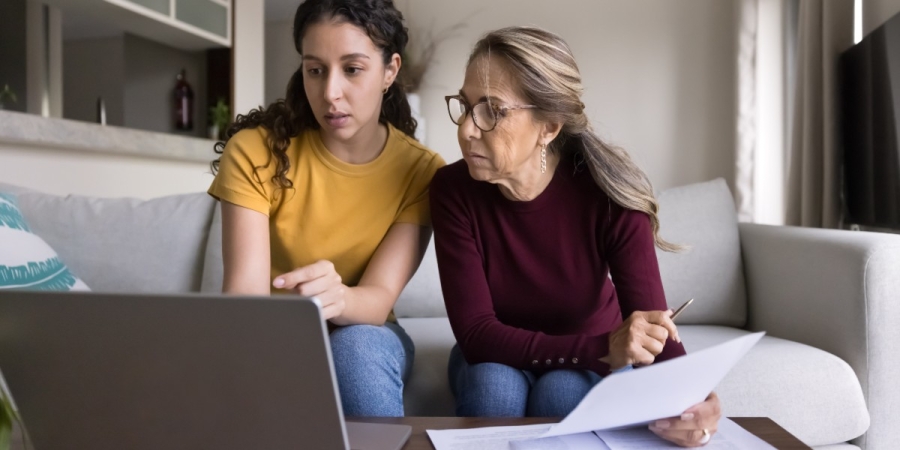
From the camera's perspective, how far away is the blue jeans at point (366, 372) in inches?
43.0

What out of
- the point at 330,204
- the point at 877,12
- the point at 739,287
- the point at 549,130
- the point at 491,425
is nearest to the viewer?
the point at 491,425

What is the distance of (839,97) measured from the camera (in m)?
2.38

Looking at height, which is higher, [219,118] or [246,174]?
[219,118]

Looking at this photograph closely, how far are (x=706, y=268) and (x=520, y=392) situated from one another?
3.70ft

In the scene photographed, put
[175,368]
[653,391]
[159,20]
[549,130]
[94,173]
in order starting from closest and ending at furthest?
[175,368] → [653,391] → [549,130] → [94,173] → [159,20]

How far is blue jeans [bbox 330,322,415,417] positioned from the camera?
1093 millimetres

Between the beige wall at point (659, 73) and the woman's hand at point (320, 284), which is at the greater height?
the beige wall at point (659, 73)

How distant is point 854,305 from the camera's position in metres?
1.52

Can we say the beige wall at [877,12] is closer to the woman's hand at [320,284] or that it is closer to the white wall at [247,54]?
the woman's hand at [320,284]

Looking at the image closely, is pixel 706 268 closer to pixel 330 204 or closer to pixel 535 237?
pixel 535 237

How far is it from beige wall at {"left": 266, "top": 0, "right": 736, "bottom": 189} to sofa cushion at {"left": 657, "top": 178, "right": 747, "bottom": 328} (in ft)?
5.20

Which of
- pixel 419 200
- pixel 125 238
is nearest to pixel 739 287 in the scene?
pixel 419 200

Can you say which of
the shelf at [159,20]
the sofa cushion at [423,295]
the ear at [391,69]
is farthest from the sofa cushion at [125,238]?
the shelf at [159,20]

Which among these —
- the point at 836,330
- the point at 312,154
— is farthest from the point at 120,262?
the point at 836,330
